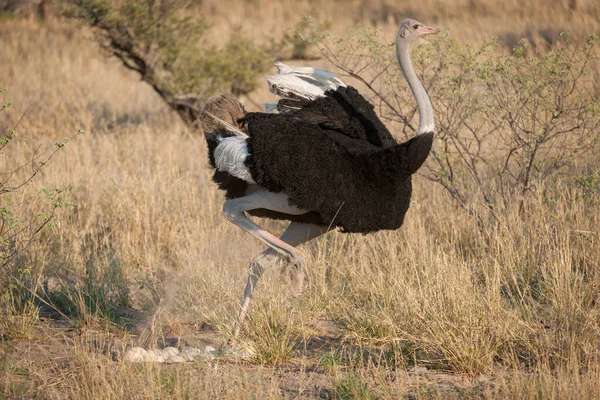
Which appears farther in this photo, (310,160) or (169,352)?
(169,352)

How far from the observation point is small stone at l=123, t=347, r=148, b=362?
437cm

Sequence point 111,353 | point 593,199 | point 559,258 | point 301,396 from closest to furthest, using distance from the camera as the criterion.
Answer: point 301,396 < point 111,353 < point 559,258 < point 593,199

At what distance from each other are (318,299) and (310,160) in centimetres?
107

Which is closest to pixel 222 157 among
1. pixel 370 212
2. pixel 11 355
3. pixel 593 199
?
pixel 370 212

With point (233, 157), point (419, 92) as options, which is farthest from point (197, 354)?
point (419, 92)

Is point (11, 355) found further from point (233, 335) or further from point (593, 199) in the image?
point (593, 199)

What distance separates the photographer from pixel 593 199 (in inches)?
221

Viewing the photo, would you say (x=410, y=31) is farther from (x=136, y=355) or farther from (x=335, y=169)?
(x=136, y=355)

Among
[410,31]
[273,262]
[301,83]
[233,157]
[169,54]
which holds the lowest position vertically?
[273,262]

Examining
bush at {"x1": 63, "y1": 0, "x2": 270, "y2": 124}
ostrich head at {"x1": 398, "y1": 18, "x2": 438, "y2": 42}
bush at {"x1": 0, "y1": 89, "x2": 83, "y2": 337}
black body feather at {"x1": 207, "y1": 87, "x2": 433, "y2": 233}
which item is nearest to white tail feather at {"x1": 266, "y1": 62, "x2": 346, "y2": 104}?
black body feather at {"x1": 207, "y1": 87, "x2": 433, "y2": 233}

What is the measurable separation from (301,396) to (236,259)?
8.09ft

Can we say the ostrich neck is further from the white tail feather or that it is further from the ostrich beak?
the white tail feather

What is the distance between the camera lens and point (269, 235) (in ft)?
15.1

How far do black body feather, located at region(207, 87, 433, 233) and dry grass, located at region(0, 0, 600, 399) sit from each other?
0.51 metres
